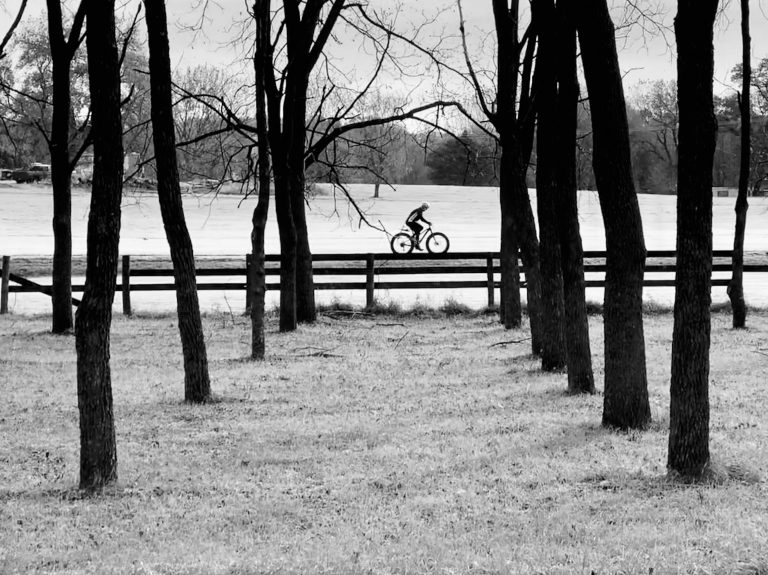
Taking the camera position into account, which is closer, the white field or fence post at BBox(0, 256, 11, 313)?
fence post at BBox(0, 256, 11, 313)

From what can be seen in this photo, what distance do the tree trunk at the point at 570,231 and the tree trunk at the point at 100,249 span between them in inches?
211

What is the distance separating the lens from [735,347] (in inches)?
627

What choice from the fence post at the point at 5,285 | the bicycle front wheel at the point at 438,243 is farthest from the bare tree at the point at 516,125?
the bicycle front wheel at the point at 438,243

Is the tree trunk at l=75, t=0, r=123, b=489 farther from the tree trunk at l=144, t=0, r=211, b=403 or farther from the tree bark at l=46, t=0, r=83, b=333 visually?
the tree bark at l=46, t=0, r=83, b=333

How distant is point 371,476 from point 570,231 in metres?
4.56

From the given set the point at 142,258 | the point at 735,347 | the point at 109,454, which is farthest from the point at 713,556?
the point at 142,258

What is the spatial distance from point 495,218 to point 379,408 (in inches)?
2364

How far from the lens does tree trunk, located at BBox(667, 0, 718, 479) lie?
24.2 feet

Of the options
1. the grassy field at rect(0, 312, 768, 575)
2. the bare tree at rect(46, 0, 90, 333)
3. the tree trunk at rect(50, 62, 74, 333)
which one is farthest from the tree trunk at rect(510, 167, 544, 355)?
the tree trunk at rect(50, 62, 74, 333)

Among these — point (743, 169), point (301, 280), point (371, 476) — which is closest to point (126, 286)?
point (301, 280)

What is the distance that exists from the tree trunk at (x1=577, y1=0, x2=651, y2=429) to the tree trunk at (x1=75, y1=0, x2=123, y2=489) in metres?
4.11

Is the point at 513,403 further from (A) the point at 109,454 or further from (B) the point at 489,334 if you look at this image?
(B) the point at 489,334

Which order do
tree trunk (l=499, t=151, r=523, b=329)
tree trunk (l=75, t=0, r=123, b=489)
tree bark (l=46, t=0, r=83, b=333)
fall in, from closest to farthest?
tree trunk (l=75, t=0, r=123, b=489), tree bark (l=46, t=0, r=83, b=333), tree trunk (l=499, t=151, r=523, b=329)

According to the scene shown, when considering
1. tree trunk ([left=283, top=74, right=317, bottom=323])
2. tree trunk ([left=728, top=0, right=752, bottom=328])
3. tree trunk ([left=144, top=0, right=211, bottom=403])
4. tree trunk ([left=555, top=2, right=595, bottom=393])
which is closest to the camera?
tree trunk ([left=144, top=0, right=211, bottom=403])
